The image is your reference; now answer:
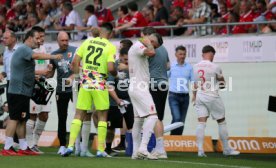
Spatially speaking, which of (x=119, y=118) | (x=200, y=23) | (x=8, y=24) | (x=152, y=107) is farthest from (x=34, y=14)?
(x=152, y=107)

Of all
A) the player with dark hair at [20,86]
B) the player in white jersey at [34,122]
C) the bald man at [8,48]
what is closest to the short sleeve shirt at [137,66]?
the player with dark hair at [20,86]

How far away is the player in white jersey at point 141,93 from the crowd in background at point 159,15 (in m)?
5.69

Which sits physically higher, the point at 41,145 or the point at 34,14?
the point at 34,14

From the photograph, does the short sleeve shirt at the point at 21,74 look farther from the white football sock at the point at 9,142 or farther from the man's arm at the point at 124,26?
the man's arm at the point at 124,26

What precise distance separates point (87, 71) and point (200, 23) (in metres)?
6.77

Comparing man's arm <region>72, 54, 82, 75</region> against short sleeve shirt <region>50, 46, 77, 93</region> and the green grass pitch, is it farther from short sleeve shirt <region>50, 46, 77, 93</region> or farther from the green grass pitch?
the green grass pitch

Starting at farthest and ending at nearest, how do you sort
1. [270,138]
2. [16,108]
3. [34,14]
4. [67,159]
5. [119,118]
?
[34,14] → [270,138] → [119,118] → [16,108] → [67,159]

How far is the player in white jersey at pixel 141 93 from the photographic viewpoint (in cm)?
1612

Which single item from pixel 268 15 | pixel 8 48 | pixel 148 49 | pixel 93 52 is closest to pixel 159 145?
pixel 148 49

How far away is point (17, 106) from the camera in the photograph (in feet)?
56.1

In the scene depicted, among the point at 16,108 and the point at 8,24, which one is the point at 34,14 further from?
the point at 16,108

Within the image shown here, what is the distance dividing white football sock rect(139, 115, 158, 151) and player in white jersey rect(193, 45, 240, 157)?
7.53 ft

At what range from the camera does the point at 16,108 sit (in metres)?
17.1

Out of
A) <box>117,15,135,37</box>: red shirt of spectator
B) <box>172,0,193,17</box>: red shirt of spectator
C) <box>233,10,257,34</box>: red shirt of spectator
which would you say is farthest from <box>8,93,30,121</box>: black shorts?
<box>172,0,193,17</box>: red shirt of spectator
